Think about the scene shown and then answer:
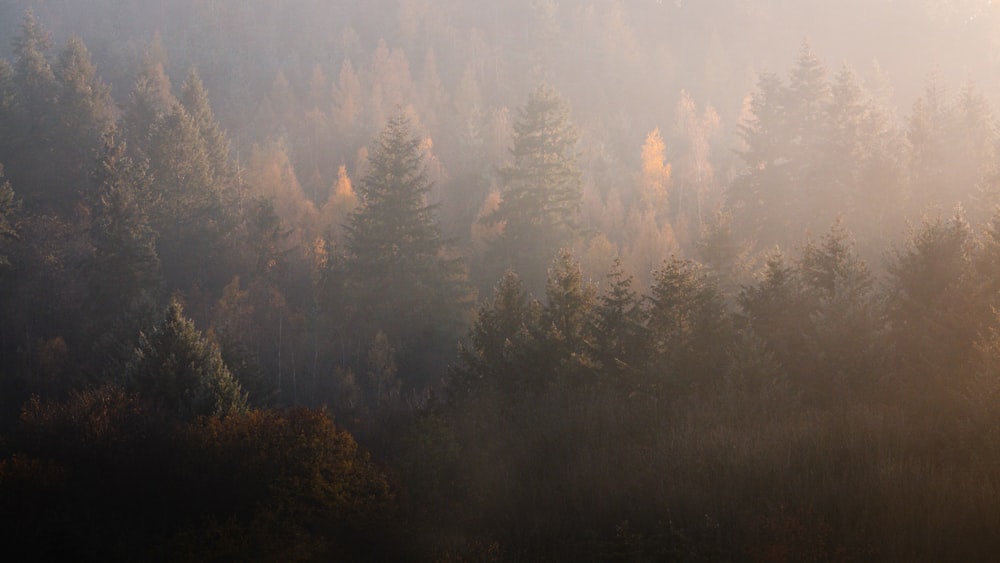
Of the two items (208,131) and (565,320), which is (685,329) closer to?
(565,320)

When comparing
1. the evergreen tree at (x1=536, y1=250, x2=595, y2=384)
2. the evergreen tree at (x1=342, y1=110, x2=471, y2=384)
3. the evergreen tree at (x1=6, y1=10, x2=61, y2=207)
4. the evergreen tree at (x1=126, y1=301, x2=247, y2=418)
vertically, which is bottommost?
the evergreen tree at (x1=126, y1=301, x2=247, y2=418)

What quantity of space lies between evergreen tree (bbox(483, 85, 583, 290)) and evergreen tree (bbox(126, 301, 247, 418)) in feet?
66.2

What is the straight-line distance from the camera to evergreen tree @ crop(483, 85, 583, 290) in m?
42.6

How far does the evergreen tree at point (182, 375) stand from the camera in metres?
25.1

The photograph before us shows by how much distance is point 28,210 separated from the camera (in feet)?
164

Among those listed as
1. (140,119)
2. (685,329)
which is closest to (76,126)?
(140,119)

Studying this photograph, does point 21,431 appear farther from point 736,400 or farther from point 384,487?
point 736,400

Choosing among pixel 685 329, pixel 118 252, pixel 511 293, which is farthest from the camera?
pixel 118 252

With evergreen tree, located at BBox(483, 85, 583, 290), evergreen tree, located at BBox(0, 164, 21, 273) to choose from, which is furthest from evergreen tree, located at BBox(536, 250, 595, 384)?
evergreen tree, located at BBox(0, 164, 21, 273)

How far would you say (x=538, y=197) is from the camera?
1682 inches

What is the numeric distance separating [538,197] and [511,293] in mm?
14387

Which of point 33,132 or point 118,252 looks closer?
Result: point 118,252

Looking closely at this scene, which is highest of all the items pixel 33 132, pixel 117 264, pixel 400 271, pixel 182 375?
pixel 33 132

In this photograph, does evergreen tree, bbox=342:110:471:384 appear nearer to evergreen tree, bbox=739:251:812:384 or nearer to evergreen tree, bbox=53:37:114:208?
evergreen tree, bbox=739:251:812:384
